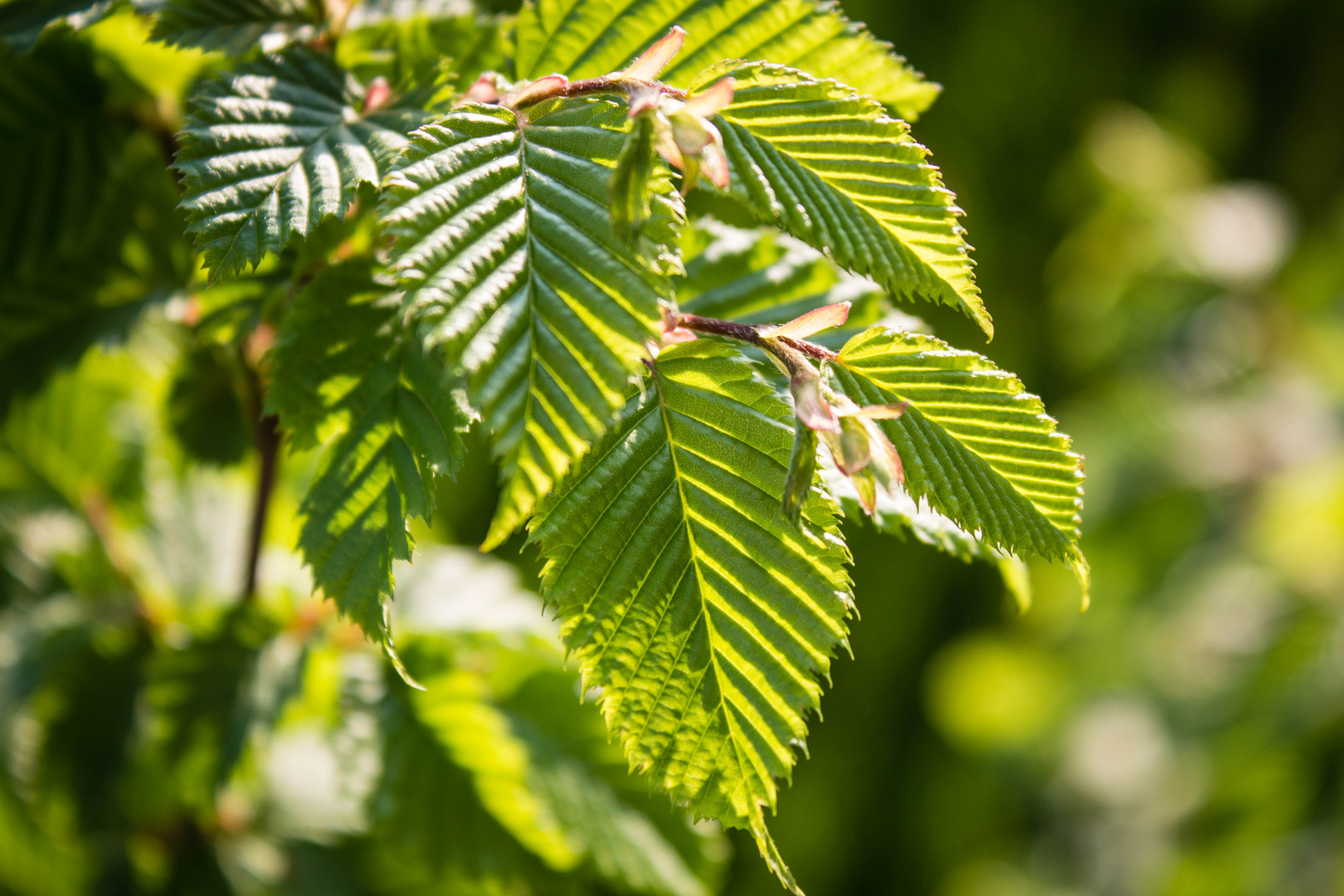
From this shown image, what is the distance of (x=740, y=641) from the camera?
1.38 feet

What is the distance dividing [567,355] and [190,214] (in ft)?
0.69

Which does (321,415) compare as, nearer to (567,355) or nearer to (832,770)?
(567,355)

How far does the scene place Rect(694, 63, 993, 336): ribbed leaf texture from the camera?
1.40ft

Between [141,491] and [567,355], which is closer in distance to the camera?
[567,355]

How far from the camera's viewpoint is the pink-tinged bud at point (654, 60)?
1.30ft

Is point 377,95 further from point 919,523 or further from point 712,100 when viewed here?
point 919,523

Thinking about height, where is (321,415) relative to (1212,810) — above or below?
above

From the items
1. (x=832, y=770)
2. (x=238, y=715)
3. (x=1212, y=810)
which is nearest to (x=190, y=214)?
(x=238, y=715)

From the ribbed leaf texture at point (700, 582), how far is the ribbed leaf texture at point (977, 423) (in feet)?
0.17

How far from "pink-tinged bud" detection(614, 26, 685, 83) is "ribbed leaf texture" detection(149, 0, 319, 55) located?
0.86 ft

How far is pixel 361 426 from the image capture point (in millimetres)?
486

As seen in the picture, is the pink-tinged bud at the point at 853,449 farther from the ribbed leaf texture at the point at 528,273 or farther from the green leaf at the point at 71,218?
the green leaf at the point at 71,218

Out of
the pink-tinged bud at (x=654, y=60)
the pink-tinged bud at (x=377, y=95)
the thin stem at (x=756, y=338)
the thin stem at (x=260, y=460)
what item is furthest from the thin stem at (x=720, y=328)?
the thin stem at (x=260, y=460)

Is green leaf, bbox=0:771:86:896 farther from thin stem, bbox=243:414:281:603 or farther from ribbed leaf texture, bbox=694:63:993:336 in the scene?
ribbed leaf texture, bbox=694:63:993:336
